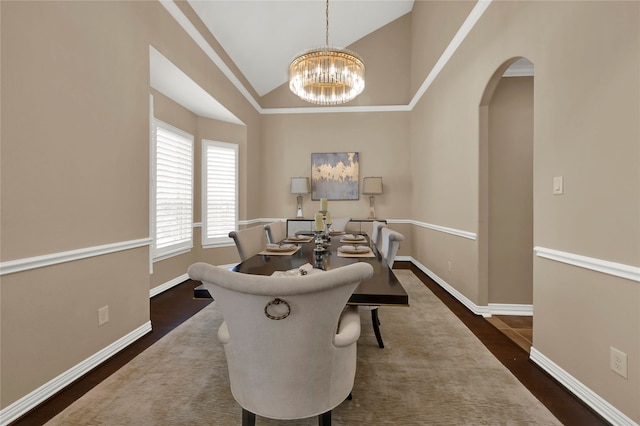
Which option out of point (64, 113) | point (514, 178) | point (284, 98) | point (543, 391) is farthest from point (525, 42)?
point (284, 98)

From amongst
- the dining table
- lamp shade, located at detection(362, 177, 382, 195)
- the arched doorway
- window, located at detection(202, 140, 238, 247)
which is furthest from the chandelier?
lamp shade, located at detection(362, 177, 382, 195)

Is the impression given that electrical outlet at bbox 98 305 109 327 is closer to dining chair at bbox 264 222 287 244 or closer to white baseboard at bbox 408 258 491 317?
dining chair at bbox 264 222 287 244

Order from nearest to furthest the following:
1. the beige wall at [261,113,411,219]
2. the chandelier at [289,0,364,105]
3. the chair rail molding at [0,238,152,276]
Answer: the chair rail molding at [0,238,152,276] < the chandelier at [289,0,364,105] < the beige wall at [261,113,411,219]

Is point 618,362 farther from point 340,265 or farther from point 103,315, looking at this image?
point 103,315

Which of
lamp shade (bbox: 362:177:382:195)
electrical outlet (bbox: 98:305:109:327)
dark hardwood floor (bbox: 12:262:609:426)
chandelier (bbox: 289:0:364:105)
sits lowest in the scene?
dark hardwood floor (bbox: 12:262:609:426)

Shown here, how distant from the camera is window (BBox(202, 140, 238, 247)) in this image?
474cm

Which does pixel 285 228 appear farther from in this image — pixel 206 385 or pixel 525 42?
pixel 525 42

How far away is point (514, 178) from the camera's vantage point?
10.0ft

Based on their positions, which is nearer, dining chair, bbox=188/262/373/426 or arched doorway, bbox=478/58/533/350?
dining chair, bbox=188/262/373/426

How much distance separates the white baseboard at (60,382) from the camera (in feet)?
4.95

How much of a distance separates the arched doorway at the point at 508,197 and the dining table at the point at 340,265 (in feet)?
4.82

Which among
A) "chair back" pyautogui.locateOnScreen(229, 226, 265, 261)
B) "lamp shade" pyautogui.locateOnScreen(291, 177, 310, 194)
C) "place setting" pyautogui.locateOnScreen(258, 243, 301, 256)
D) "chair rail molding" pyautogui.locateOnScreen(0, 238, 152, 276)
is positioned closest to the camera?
"chair rail molding" pyautogui.locateOnScreen(0, 238, 152, 276)

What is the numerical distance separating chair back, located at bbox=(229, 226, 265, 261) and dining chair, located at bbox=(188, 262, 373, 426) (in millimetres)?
1274

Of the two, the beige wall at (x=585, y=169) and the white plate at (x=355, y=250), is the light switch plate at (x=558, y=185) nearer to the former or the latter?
the beige wall at (x=585, y=169)
